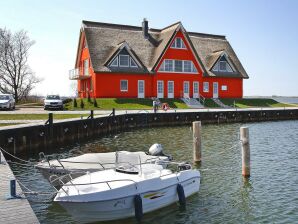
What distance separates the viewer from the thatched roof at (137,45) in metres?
53.9

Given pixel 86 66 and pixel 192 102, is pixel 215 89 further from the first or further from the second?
pixel 86 66

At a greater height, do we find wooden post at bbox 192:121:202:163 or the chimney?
the chimney

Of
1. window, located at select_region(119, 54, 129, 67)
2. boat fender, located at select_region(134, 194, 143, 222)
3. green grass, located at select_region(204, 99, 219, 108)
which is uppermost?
window, located at select_region(119, 54, 129, 67)

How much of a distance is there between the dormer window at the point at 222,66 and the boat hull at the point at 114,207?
5097 cm

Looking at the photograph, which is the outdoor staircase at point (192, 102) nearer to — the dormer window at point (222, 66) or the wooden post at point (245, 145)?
the dormer window at point (222, 66)

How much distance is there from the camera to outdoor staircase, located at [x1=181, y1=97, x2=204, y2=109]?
2184 inches

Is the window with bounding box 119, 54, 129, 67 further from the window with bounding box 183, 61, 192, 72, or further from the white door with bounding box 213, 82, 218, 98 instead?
the white door with bounding box 213, 82, 218, 98

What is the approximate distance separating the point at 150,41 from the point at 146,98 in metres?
10.4

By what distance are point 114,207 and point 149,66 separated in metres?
46.2

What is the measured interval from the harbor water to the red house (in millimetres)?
26193

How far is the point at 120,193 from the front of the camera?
10.8 meters

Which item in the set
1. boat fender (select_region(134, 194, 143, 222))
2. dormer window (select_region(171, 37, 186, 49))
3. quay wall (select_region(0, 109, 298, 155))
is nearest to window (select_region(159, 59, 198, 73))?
dormer window (select_region(171, 37, 186, 49))

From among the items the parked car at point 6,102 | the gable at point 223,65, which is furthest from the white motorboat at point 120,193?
the gable at point 223,65

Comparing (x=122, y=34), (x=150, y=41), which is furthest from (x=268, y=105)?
(x=122, y=34)
